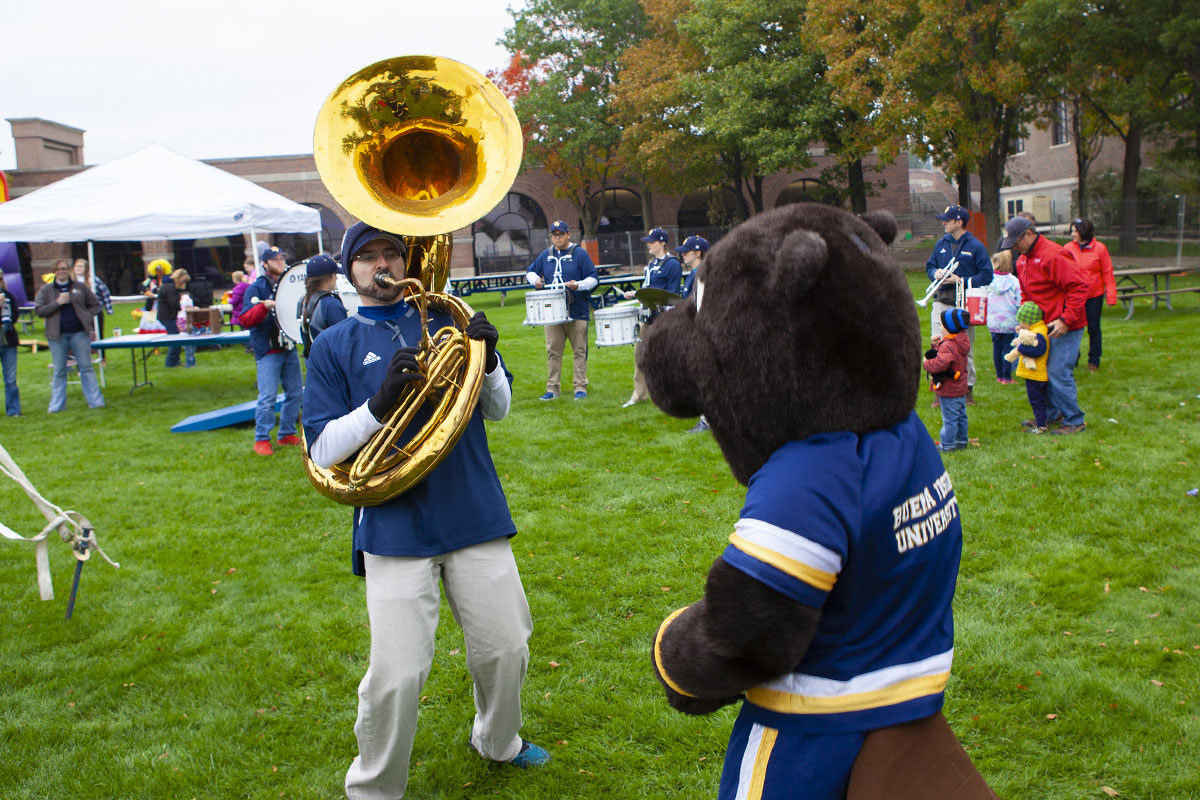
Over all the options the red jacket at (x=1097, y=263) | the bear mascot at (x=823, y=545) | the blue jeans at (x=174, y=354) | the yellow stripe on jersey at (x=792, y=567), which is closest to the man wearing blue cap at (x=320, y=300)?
the bear mascot at (x=823, y=545)

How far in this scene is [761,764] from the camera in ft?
5.91

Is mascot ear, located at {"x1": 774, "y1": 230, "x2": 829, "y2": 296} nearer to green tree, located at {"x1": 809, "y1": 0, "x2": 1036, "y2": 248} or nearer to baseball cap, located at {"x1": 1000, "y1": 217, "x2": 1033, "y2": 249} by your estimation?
baseball cap, located at {"x1": 1000, "y1": 217, "x2": 1033, "y2": 249}

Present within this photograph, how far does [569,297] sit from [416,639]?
813 centimetres

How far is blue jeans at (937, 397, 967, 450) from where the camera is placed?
763cm

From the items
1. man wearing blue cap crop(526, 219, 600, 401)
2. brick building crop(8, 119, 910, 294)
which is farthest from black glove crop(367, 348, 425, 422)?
brick building crop(8, 119, 910, 294)

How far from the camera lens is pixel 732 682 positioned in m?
1.75

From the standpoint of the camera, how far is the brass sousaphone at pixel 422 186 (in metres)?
2.86

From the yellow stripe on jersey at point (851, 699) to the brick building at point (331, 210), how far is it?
1506 inches

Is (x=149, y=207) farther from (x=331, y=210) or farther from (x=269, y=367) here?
(x=331, y=210)

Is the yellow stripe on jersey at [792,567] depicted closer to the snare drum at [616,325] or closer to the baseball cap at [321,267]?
the baseball cap at [321,267]

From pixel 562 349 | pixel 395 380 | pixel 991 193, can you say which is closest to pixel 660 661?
pixel 395 380

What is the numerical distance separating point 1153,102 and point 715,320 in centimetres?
2261

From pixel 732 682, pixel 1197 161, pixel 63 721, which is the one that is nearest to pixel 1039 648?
pixel 732 682

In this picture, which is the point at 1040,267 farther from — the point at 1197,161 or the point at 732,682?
the point at 1197,161
